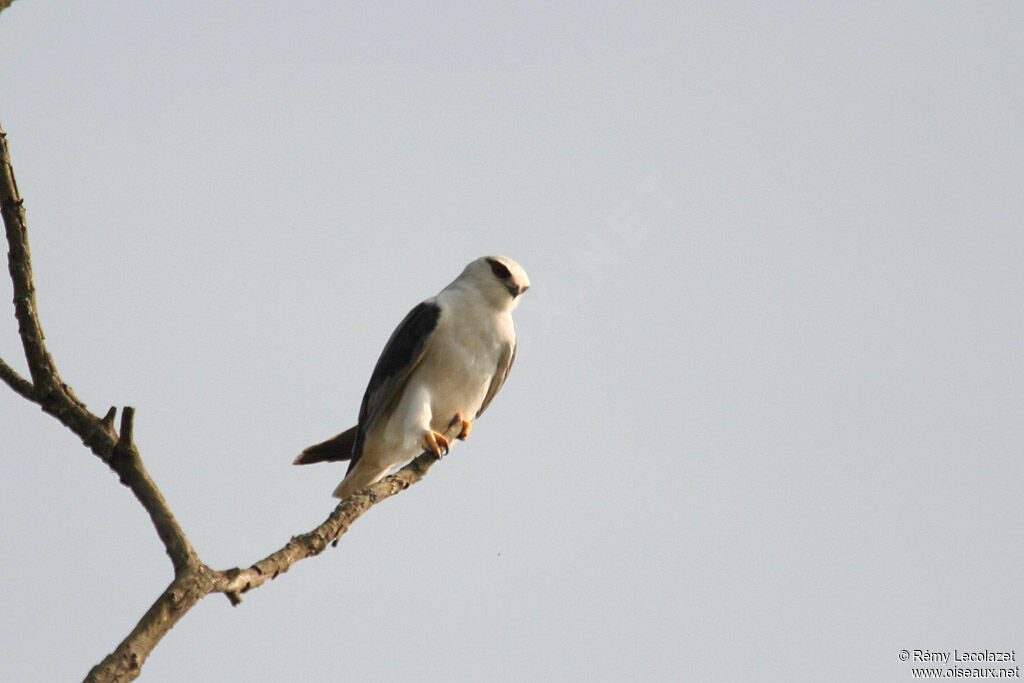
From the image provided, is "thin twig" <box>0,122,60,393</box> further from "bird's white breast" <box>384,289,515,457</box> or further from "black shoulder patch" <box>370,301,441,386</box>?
"black shoulder patch" <box>370,301,441,386</box>

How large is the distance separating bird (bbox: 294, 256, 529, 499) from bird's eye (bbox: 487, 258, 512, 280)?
0.24 m

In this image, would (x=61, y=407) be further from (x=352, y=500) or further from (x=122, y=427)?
(x=352, y=500)

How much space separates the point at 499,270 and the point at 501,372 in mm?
758

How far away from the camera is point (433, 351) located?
21.6 feet

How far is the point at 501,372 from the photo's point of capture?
23.2ft

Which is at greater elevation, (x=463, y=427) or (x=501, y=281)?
(x=501, y=281)

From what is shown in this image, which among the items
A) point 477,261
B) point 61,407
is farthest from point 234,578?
point 477,261

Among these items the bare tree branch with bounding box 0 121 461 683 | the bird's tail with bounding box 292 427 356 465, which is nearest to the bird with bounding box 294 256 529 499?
the bird's tail with bounding box 292 427 356 465

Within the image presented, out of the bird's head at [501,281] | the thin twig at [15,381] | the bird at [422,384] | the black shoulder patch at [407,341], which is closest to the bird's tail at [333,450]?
the bird at [422,384]

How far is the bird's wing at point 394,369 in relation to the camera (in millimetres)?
6527

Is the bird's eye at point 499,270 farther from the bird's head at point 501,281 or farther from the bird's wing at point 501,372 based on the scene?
the bird's wing at point 501,372

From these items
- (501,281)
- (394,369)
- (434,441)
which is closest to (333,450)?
(394,369)

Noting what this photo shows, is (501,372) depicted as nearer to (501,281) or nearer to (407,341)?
(501,281)

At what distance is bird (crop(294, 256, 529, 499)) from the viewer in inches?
254
